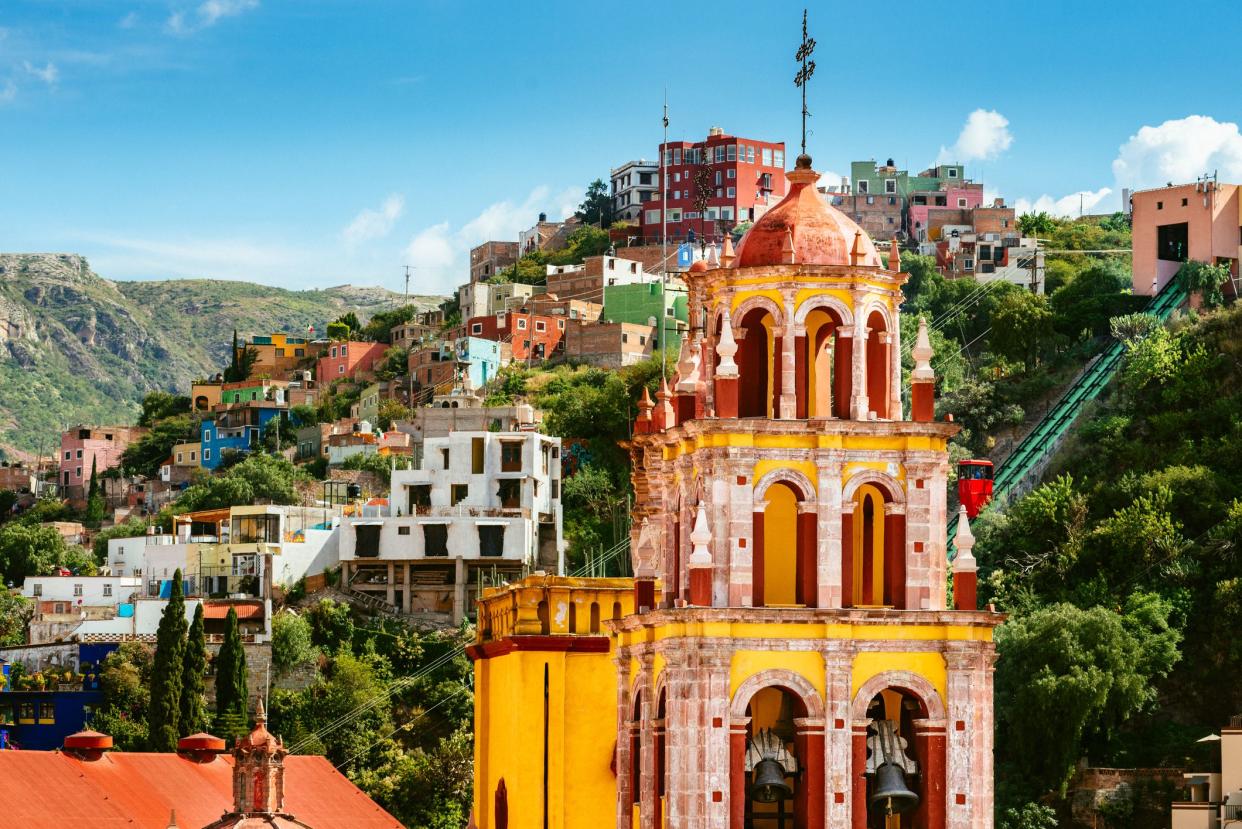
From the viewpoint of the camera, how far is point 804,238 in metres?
41.7

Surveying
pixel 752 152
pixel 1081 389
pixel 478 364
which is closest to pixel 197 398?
pixel 478 364

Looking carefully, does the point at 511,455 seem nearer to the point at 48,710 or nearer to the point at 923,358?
the point at 48,710

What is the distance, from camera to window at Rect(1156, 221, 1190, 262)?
114m

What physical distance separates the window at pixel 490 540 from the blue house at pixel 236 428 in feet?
130

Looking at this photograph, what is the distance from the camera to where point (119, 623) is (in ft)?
352

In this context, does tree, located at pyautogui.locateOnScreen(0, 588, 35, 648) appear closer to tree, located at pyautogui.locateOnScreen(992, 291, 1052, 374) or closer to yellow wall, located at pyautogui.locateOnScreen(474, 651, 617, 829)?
tree, located at pyautogui.locateOnScreen(992, 291, 1052, 374)

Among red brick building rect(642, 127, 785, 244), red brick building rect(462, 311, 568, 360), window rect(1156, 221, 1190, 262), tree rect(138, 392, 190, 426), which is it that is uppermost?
red brick building rect(642, 127, 785, 244)

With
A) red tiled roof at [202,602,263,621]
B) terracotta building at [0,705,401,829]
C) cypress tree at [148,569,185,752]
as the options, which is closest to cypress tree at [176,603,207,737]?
cypress tree at [148,569,185,752]

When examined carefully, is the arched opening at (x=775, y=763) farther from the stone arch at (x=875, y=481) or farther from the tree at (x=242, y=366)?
the tree at (x=242, y=366)

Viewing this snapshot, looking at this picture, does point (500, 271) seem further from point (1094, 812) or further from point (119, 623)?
point (1094, 812)

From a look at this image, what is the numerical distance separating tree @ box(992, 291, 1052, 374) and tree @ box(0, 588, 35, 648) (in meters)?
42.4

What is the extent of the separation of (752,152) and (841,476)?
427 feet

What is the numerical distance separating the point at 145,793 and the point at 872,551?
32056mm

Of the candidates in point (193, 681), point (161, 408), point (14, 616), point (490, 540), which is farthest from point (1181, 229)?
point (161, 408)
